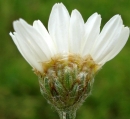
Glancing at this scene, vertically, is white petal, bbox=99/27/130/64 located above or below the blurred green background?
below

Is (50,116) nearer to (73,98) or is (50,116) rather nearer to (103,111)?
(103,111)

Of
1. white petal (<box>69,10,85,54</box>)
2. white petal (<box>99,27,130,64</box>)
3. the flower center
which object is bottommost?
the flower center

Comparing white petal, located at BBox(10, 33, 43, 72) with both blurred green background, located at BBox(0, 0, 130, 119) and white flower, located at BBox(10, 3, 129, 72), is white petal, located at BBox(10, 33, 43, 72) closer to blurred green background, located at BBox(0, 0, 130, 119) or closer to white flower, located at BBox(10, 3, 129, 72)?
white flower, located at BBox(10, 3, 129, 72)

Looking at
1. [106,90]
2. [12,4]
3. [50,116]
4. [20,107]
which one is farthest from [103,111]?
[12,4]

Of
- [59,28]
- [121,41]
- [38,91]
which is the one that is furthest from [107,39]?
[38,91]

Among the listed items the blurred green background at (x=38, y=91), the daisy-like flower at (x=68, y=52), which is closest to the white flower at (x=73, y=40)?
the daisy-like flower at (x=68, y=52)

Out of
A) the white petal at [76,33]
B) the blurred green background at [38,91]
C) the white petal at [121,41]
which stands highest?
the blurred green background at [38,91]

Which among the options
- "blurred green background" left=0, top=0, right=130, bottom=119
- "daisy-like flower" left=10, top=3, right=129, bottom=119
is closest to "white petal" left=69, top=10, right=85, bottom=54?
"daisy-like flower" left=10, top=3, right=129, bottom=119

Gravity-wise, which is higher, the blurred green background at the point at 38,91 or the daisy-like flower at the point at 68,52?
the blurred green background at the point at 38,91

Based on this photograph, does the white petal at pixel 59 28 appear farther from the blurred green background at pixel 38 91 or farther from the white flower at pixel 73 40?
the blurred green background at pixel 38 91
